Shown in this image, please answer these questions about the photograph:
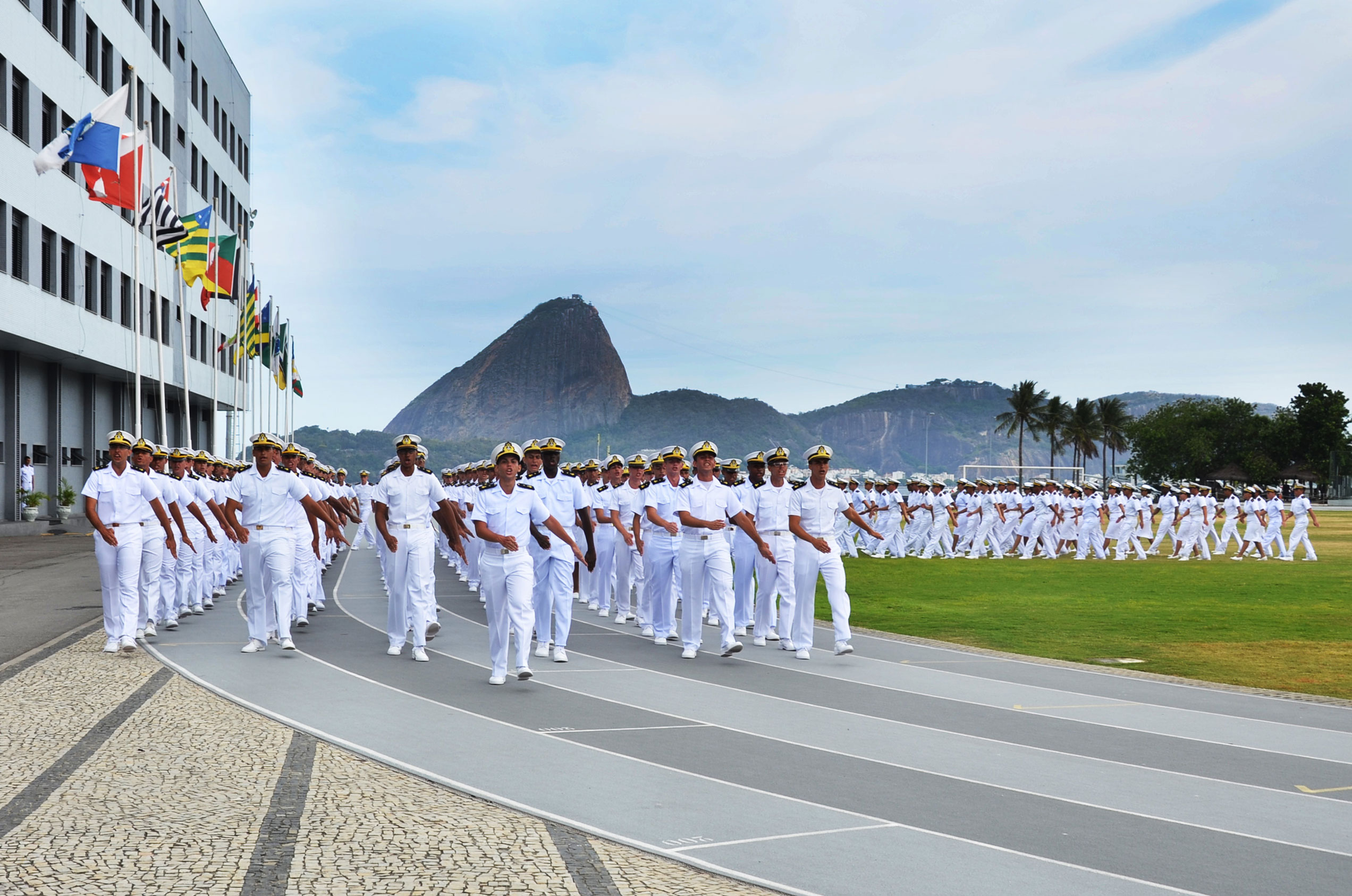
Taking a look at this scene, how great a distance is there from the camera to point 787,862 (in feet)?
16.7

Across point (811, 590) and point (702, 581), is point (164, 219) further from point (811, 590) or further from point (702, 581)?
point (811, 590)

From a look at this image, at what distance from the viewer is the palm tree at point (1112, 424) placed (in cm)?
10850

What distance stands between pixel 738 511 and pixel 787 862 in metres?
6.72

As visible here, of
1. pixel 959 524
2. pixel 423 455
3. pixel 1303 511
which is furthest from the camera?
pixel 959 524

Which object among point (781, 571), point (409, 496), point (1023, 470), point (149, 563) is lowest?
point (781, 571)

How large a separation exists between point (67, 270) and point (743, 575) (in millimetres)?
28359

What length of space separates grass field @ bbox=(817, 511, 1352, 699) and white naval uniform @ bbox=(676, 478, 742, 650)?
2.89 metres

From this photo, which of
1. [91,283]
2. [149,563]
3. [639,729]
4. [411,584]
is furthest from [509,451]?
[91,283]

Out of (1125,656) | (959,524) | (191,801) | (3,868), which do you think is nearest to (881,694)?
(1125,656)

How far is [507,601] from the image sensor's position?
9.68m

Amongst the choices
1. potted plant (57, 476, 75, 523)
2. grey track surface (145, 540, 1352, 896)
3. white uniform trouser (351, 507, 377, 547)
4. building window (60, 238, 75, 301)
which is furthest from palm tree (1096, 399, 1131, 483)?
grey track surface (145, 540, 1352, 896)

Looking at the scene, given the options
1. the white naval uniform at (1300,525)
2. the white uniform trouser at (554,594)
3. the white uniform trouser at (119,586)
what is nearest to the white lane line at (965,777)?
the white uniform trouser at (554,594)

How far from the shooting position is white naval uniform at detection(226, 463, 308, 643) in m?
11.2

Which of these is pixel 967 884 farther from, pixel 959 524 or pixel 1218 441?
pixel 1218 441
